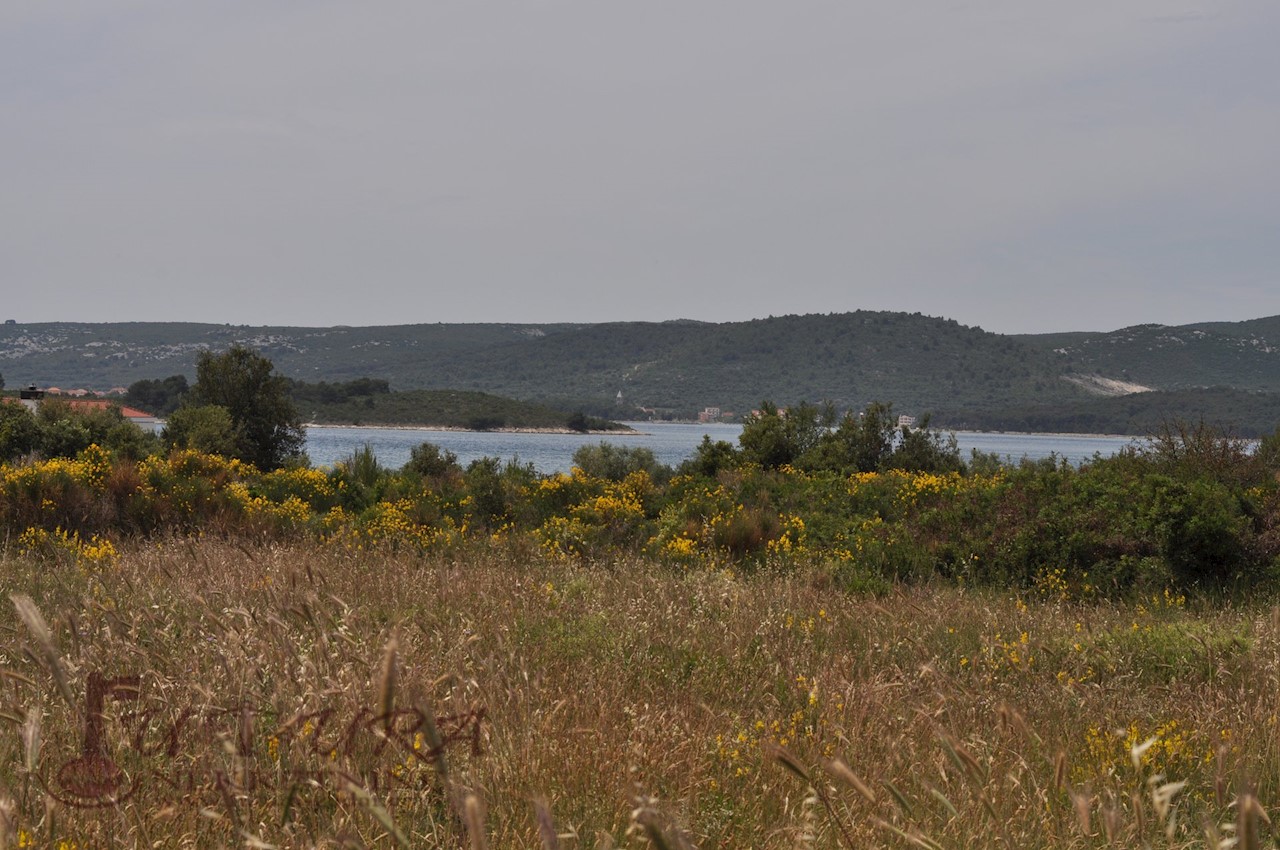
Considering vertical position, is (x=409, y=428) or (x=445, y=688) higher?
(x=445, y=688)

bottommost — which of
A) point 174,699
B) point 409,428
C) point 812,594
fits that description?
point 409,428

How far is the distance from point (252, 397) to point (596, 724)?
125 ft

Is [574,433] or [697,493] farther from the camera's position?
[574,433]

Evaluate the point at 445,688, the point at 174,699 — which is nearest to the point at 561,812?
the point at 445,688

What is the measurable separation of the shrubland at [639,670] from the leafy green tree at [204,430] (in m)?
18.1

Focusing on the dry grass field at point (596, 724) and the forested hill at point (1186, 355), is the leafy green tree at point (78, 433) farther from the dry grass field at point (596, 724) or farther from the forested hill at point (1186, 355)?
the forested hill at point (1186, 355)

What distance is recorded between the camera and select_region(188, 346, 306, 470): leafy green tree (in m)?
39.1

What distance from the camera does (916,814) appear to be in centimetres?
362

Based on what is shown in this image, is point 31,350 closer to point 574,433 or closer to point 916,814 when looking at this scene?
point 574,433

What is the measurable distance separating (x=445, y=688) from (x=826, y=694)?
179 centimetres

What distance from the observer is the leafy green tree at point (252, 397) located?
39.1m

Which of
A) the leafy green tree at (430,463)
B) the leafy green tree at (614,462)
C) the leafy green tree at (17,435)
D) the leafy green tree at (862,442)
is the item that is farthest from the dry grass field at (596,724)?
the leafy green tree at (614,462)

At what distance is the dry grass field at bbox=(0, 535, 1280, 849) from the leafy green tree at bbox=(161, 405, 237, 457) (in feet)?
85.6

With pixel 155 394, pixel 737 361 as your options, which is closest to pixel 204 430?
pixel 155 394
